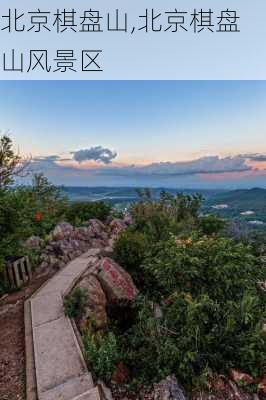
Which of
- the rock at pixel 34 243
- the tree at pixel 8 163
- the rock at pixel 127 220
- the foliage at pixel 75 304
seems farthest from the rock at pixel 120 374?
the rock at pixel 127 220

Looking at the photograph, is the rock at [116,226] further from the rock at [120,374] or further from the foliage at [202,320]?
the rock at [120,374]

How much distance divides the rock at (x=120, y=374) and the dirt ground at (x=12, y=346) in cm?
113

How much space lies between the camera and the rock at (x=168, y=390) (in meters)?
3.32

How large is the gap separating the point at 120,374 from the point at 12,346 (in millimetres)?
1828

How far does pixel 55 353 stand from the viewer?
12.9 ft

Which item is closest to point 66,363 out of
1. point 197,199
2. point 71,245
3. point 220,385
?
point 220,385

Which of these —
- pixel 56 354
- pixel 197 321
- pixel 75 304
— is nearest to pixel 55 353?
pixel 56 354

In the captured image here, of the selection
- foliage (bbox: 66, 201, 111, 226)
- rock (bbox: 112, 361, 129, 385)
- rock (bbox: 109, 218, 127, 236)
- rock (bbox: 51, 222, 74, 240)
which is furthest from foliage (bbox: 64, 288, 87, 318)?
foliage (bbox: 66, 201, 111, 226)

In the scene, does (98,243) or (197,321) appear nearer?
(197,321)

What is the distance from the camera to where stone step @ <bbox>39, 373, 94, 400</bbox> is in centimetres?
321

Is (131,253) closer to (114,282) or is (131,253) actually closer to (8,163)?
(114,282)

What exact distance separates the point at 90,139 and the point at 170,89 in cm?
563

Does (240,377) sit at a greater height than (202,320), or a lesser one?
lesser

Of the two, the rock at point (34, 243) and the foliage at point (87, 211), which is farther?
the foliage at point (87, 211)
